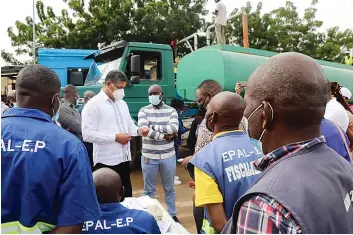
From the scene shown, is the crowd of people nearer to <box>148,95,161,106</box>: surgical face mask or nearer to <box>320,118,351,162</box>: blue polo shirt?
<box>320,118,351,162</box>: blue polo shirt

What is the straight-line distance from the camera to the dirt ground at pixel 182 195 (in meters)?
4.27

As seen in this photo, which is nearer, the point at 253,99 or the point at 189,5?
the point at 253,99

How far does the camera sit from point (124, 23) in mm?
17484

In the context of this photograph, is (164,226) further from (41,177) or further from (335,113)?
(335,113)

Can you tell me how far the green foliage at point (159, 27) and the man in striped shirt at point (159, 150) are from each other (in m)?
11.8

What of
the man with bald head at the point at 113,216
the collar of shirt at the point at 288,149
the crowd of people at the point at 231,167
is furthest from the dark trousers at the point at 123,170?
the collar of shirt at the point at 288,149

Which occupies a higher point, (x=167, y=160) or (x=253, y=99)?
(x=253, y=99)

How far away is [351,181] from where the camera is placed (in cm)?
99

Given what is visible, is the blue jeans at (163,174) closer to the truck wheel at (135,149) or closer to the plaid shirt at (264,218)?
the truck wheel at (135,149)

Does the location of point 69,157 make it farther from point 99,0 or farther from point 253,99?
point 99,0

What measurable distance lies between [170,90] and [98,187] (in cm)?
475

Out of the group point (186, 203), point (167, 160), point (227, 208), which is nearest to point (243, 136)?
point (227, 208)

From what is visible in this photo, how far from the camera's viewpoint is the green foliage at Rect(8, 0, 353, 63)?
17.0 metres

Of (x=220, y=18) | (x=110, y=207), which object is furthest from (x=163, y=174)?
(x=220, y=18)
